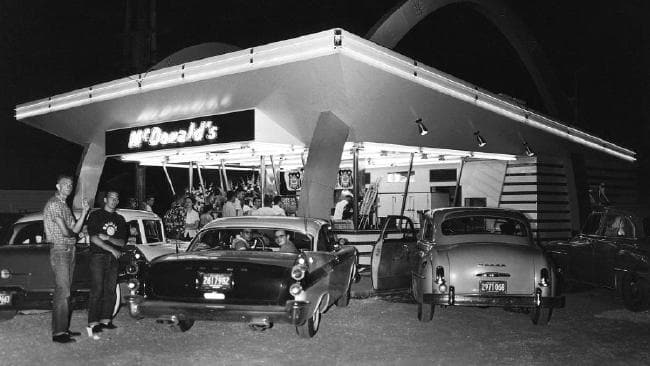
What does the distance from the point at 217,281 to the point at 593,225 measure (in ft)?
24.9

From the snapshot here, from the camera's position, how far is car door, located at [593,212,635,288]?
32.5 feet

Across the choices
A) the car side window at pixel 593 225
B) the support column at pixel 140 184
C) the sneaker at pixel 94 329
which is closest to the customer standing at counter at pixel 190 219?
the sneaker at pixel 94 329

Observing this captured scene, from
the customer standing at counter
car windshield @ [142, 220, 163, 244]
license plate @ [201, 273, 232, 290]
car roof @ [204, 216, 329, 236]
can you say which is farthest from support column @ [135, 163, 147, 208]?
license plate @ [201, 273, 232, 290]

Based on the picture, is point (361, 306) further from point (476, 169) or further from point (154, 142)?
point (476, 169)

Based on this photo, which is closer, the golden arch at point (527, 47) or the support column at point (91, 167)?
the support column at point (91, 167)

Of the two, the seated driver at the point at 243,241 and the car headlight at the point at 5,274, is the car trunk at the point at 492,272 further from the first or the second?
the car headlight at the point at 5,274

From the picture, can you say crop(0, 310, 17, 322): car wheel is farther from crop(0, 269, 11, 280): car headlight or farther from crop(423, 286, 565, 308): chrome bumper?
crop(423, 286, 565, 308): chrome bumper

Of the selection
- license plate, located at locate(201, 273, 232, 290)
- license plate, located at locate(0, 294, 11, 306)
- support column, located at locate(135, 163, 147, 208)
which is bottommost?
license plate, located at locate(0, 294, 11, 306)

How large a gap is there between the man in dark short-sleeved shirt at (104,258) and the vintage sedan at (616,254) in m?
6.08

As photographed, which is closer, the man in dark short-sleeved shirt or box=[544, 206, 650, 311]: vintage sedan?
the man in dark short-sleeved shirt

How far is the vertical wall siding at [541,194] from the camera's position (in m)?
21.1

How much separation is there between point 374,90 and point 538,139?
28.8 ft

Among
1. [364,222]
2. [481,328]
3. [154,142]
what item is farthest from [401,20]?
[481,328]

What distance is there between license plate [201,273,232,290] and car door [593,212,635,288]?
266 inches
